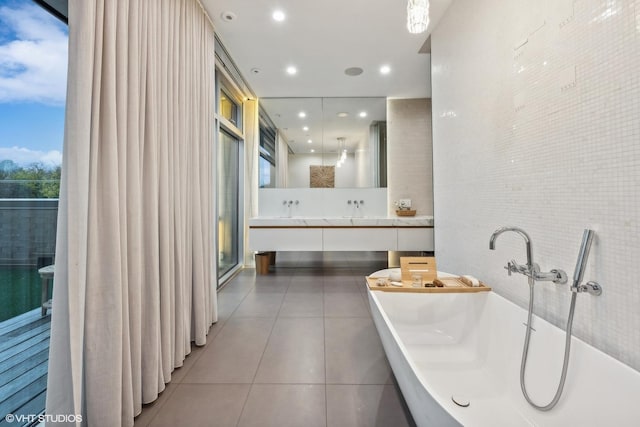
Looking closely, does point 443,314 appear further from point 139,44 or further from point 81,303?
point 139,44

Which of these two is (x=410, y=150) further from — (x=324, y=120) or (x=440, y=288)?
(x=440, y=288)

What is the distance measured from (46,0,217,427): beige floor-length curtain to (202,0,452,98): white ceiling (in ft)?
2.22

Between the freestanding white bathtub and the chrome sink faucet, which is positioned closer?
the freestanding white bathtub

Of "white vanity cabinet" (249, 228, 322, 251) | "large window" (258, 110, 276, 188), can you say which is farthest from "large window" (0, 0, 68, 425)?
"large window" (258, 110, 276, 188)

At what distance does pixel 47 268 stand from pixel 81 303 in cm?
42

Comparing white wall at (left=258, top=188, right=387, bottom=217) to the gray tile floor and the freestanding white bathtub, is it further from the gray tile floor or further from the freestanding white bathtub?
the freestanding white bathtub

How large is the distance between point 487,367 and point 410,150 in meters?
3.50

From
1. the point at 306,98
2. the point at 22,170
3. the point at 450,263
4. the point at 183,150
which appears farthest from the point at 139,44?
the point at 306,98

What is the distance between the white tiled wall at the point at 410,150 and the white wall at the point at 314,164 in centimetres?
68

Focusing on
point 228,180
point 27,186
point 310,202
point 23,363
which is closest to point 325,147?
point 310,202

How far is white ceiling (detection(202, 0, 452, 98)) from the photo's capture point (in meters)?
2.38

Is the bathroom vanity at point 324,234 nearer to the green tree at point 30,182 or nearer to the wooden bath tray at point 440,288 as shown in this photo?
the wooden bath tray at point 440,288

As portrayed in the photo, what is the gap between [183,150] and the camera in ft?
6.21

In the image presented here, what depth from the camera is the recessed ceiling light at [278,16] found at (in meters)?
2.42
